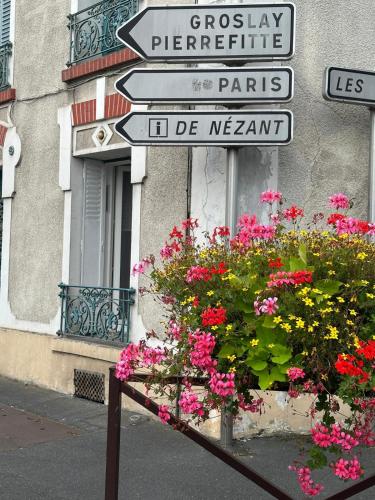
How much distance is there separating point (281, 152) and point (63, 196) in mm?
3088

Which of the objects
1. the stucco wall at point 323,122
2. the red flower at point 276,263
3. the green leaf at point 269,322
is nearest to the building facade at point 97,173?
the stucco wall at point 323,122

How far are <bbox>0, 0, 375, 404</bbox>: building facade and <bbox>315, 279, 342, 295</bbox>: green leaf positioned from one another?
3.65 m

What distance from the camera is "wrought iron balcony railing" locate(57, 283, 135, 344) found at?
7.53 m

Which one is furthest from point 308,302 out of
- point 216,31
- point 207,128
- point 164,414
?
point 216,31

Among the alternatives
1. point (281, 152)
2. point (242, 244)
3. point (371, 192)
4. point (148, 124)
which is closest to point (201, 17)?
point (148, 124)

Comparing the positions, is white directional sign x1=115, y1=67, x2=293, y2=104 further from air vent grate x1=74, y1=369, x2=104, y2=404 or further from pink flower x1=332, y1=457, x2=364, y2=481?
pink flower x1=332, y1=457, x2=364, y2=481

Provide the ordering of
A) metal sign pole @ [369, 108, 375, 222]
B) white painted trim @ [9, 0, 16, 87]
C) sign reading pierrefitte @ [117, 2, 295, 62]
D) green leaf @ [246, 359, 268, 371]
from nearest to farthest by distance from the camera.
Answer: green leaf @ [246, 359, 268, 371], sign reading pierrefitte @ [117, 2, 295, 62], metal sign pole @ [369, 108, 375, 222], white painted trim @ [9, 0, 16, 87]

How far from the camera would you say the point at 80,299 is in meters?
8.17

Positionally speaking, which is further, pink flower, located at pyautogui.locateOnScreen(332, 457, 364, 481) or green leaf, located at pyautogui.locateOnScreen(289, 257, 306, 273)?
green leaf, located at pyautogui.locateOnScreen(289, 257, 306, 273)

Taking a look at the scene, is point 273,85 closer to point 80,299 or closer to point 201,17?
point 201,17

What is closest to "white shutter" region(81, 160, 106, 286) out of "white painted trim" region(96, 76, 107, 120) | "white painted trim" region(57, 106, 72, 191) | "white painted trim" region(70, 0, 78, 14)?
"white painted trim" region(57, 106, 72, 191)

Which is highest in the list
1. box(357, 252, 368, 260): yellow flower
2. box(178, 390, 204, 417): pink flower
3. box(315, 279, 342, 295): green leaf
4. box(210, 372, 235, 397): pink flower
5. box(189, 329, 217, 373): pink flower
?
box(357, 252, 368, 260): yellow flower

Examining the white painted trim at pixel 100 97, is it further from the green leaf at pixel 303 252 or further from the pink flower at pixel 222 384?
the pink flower at pixel 222 384

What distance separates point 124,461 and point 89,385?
7.36 ft
